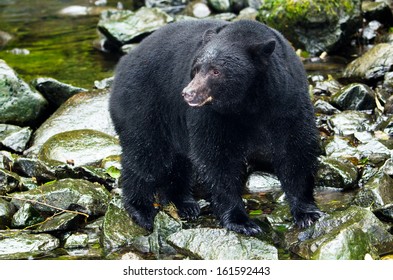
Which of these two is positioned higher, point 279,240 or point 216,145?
point 216,145

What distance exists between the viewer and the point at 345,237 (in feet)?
20.9

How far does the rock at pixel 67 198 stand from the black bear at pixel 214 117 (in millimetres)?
390

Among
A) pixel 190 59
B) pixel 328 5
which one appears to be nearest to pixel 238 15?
pixel 328 5

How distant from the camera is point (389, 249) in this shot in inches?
263

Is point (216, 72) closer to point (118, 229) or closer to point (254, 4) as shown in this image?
point (118, 229)

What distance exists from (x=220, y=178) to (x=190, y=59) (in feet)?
4.10

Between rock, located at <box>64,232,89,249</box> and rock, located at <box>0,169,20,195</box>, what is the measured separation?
1700 millimetres

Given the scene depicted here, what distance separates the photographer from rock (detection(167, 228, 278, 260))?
6.66 meters

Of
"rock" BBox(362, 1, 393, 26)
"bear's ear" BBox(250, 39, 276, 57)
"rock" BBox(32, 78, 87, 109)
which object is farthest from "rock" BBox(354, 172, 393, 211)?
"rock" BBox(362, 1, 393, 26)

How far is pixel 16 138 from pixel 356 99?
5612mm

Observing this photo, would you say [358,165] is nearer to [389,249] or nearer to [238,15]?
[389,249]

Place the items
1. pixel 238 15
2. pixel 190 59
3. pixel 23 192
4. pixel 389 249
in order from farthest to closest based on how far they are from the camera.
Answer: pixel 238 15, pixel 23 192, pixel 190 59, pixel 389 249

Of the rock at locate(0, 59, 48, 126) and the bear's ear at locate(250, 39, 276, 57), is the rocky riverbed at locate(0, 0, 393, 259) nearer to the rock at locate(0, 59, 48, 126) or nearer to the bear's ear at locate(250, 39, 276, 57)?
the rock at locate(0, 59, 48, 126)

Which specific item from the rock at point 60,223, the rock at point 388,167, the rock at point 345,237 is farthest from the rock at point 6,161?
the rock at point 388,167
